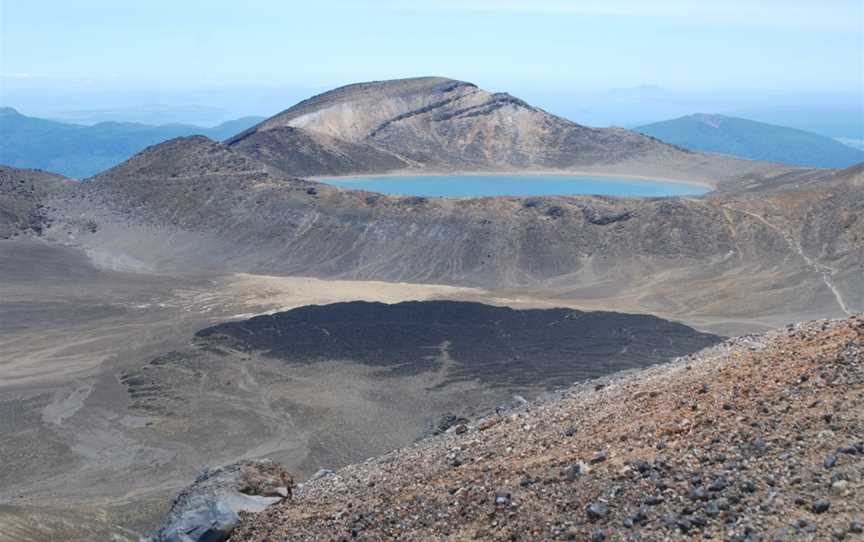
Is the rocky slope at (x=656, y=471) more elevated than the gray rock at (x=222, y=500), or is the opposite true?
the rocky slope at (x=656, y=471)

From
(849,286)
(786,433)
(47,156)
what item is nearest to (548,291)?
(849,286)

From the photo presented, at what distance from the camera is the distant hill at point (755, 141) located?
171 metres

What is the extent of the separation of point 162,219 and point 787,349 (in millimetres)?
55534

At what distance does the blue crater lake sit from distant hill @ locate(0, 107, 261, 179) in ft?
339

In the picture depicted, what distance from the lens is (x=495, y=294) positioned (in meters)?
46.6

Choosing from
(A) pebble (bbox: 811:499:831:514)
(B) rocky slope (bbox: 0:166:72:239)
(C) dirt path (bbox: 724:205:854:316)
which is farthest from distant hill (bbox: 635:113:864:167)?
(A) pebble (bbox: 811:499:831:514)

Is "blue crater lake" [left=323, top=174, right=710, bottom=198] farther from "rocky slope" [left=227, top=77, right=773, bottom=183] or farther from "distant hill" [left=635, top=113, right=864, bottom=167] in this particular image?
"distant hill" [left=635, top=113, right=864, bottom=167]

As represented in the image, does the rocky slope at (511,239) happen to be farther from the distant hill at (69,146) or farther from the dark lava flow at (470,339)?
the distant hill at (69,146)

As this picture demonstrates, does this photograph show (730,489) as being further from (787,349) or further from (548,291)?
(548,291)

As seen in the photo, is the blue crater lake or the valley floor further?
the blue crater lake

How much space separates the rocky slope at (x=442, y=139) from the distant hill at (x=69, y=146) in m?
82.7

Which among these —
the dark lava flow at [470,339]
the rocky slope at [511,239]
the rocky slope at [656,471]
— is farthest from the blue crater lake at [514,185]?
the rocky slope at [656,471]

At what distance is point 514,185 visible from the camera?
84625 mm

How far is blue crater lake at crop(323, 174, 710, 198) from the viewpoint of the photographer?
79.9 m
